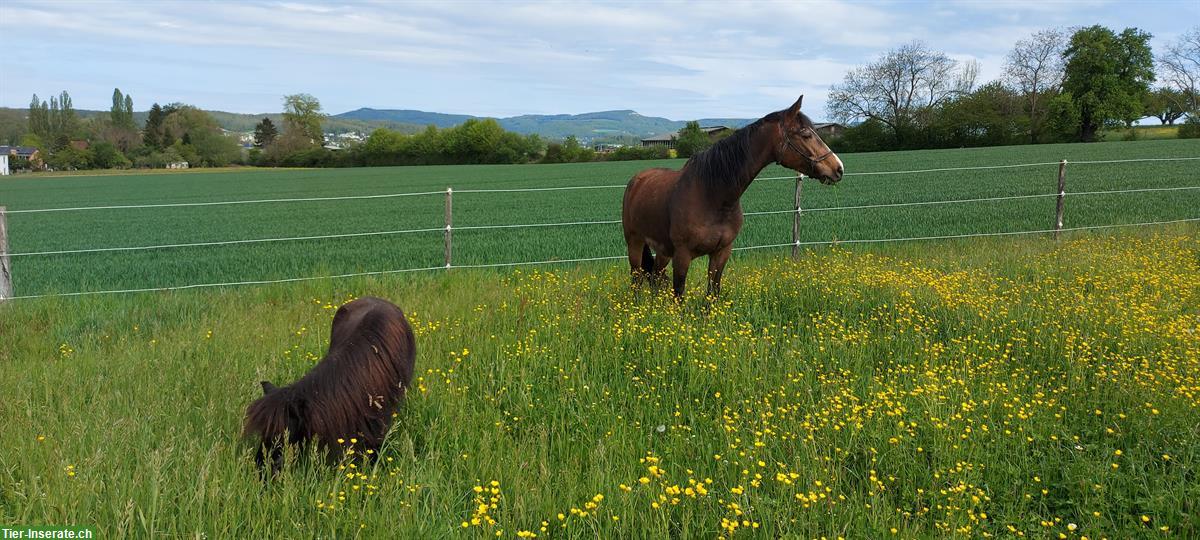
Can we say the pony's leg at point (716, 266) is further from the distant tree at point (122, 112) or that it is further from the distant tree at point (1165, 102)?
the distant tree at point (122, 112)

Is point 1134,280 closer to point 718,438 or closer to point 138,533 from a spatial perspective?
point 718,438

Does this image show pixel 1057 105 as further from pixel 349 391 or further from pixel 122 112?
pixel 122 112

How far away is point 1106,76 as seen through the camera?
172ft

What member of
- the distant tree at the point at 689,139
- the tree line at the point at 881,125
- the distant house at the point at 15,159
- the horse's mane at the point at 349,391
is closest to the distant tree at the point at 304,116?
the tree line at the point at 881,125

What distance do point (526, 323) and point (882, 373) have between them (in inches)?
112

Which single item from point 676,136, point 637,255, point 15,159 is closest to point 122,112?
point 15,159

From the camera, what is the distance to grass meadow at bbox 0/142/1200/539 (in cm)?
285

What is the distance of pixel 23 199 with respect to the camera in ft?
115

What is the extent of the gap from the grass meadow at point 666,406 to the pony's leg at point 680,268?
0.43ft

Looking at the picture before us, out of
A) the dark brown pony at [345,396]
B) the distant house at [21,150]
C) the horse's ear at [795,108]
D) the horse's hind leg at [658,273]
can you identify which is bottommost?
the dark brown pony at [345,396]

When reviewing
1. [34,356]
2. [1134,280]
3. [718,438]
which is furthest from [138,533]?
[1134,280]

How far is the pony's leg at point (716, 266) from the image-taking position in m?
6.10

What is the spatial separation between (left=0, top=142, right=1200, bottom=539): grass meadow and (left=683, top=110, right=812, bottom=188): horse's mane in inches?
45.7

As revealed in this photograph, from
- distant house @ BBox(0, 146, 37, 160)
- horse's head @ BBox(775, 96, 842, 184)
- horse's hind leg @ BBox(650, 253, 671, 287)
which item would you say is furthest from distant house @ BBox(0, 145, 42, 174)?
horse's head @ BBox(775, 96, 842, 184)
